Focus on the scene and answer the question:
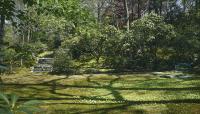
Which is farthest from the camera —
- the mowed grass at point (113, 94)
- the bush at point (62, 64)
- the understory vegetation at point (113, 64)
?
the bush at point (62, 64)

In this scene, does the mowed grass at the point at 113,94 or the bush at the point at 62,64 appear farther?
the bush at the point at 62,64

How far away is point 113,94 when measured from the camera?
28125 mm

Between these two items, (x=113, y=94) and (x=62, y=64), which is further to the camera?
(x=62, y=64)

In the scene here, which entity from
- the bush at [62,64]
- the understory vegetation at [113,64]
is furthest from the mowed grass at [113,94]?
the bush at [62,64]

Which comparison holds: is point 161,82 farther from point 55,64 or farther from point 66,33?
point 66,33

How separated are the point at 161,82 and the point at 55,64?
18794 millimetres

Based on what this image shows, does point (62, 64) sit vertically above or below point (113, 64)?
above

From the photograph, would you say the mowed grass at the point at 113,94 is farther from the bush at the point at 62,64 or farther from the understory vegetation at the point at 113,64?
the bush at the point at 62,64

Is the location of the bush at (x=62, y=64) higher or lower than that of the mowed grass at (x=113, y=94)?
higher

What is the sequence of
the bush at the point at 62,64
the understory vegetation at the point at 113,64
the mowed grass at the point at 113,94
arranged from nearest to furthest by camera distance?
the understory vegetation at the point at 113,64
the mowed grass at the point at 113,94
the bush at the point at 62,64

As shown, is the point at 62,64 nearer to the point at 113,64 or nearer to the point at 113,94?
the point at 113,64

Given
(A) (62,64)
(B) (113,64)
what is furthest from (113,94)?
(B) (113,64)

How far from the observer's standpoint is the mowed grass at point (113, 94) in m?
19.9

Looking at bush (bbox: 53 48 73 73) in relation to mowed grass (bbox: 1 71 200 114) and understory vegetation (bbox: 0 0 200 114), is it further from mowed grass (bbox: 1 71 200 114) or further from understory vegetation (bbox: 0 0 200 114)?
mowed grass (bbox: 1 71 200 114)
